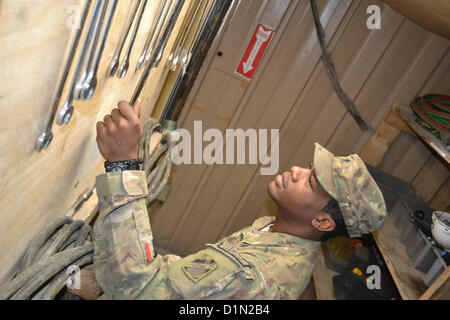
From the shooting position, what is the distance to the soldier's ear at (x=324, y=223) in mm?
1358

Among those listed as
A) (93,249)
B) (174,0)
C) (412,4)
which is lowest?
(93,249)

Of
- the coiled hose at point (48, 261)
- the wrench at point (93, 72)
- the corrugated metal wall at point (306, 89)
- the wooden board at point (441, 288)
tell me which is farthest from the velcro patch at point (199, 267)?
the corrugated metal wall at point (306, 89)

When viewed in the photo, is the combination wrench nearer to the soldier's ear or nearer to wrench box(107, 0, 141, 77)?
wrench box(107, 0, 141, 77)

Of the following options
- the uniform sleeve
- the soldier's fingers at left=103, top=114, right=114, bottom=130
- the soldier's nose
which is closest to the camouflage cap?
the soldier's nose

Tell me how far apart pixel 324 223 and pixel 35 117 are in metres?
1.15

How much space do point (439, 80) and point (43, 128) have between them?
2542 millimetres

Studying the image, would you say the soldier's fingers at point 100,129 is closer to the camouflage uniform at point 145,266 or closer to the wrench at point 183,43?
the camouflage uniform at point 145,266

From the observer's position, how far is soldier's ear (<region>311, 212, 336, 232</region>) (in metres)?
1.36

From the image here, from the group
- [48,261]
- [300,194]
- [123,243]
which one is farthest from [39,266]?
[300,194]

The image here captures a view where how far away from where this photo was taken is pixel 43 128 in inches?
23.6

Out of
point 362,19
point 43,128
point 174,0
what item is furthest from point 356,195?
point 362,19

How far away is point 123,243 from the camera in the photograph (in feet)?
3.02

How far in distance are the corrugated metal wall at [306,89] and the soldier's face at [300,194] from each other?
1.07 metres
